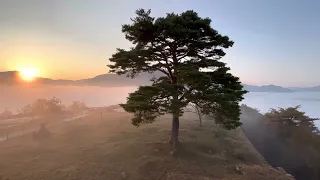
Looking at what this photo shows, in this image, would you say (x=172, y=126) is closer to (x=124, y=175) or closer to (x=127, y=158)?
(x=127, y=158)

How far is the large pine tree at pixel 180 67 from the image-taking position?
19375 mm

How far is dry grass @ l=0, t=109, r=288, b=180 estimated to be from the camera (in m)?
19.6

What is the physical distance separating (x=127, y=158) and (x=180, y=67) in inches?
406

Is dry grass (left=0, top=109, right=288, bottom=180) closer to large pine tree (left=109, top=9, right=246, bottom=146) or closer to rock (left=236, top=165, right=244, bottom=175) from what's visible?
rock (left=236, top=165, right=244, bottom=175)

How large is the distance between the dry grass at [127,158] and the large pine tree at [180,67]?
4.21 meters

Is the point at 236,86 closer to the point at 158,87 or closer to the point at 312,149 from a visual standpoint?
the point at 158,87

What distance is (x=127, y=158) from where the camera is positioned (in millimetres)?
22906

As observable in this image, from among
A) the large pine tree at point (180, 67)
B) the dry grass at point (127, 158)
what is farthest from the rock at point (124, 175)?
the large pine tree at point (180, 67)

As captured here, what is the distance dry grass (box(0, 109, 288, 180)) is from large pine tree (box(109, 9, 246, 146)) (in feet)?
13.8

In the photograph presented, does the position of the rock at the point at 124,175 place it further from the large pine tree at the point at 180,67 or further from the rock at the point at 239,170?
the rock at the point at 239,170

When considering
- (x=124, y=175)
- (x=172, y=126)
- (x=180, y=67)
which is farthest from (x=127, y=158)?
(x=180, y=67)

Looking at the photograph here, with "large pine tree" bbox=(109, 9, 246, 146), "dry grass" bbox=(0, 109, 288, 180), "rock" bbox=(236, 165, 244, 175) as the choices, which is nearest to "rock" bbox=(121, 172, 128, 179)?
"dry grass" bbox=(0, 109, 288, 180)

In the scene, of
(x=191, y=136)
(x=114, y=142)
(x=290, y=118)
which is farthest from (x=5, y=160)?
(x=290, y=118)

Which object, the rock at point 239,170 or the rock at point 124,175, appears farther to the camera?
the rock at point 239,170
